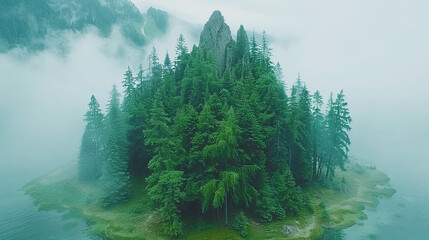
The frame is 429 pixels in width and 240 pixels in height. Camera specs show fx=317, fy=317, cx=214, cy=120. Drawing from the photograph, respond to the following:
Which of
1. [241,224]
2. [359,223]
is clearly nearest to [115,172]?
[241,224]

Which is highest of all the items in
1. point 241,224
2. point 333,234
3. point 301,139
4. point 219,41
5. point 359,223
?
point 219,41

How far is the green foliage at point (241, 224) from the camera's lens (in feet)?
148

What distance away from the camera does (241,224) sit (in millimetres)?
45719

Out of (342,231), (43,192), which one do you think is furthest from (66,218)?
(342,231)

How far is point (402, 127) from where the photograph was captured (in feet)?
624

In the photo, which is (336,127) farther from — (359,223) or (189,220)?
(189,220)

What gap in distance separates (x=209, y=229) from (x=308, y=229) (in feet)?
50.4

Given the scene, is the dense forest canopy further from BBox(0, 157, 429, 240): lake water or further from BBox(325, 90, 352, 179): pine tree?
BBox(0, 157, 429, 240): lake water

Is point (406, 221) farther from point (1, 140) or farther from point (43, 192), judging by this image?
point (1, 140)

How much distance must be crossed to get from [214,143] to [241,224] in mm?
12315

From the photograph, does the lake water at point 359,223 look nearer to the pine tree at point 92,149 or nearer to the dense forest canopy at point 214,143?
the dense forest canopy at point 214,143

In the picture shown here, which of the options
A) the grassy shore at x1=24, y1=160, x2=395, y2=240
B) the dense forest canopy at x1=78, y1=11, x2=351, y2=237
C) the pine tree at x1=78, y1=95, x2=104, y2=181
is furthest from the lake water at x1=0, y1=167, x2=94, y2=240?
the pine tree at x1=78, y1=95, x2=104, y2=181

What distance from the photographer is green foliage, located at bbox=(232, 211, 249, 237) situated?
1781 inches

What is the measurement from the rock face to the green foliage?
4659cm
